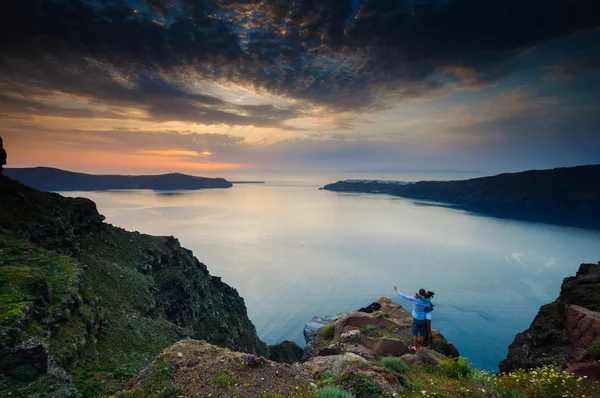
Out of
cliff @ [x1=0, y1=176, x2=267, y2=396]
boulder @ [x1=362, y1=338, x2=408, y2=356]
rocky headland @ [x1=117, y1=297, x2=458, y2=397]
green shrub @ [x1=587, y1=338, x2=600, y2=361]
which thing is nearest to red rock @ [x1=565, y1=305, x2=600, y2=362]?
green shrub @ [x1=587, y1=338, x2=600, y2=361]

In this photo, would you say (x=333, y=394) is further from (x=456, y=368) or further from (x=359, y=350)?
(x=359, y=350)

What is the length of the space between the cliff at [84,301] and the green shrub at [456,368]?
51.6 ft

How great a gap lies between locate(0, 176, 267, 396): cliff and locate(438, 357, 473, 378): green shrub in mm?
15728

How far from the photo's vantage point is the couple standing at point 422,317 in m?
15.9

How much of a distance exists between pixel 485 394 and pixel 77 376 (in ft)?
62.9

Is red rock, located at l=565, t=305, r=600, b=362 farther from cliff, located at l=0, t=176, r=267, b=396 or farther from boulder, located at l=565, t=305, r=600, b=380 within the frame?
cliff, located at l=0, t=176, r=267, b=396

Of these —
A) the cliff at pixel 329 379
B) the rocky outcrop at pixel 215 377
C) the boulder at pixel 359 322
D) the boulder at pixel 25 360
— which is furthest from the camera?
the boulder at pixel 359 322

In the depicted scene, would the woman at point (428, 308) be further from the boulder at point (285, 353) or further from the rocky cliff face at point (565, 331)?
the boulder at point (285, 353)

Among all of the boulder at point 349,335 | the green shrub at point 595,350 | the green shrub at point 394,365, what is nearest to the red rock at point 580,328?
the green shrub at point 595,350

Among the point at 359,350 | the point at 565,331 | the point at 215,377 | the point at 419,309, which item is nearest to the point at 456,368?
the point at 419,309

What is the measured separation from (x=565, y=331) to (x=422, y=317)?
11.6 metres

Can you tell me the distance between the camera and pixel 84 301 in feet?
69.3

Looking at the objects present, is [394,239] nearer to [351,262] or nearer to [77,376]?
[351,262]

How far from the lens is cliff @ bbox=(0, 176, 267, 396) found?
12625mm
